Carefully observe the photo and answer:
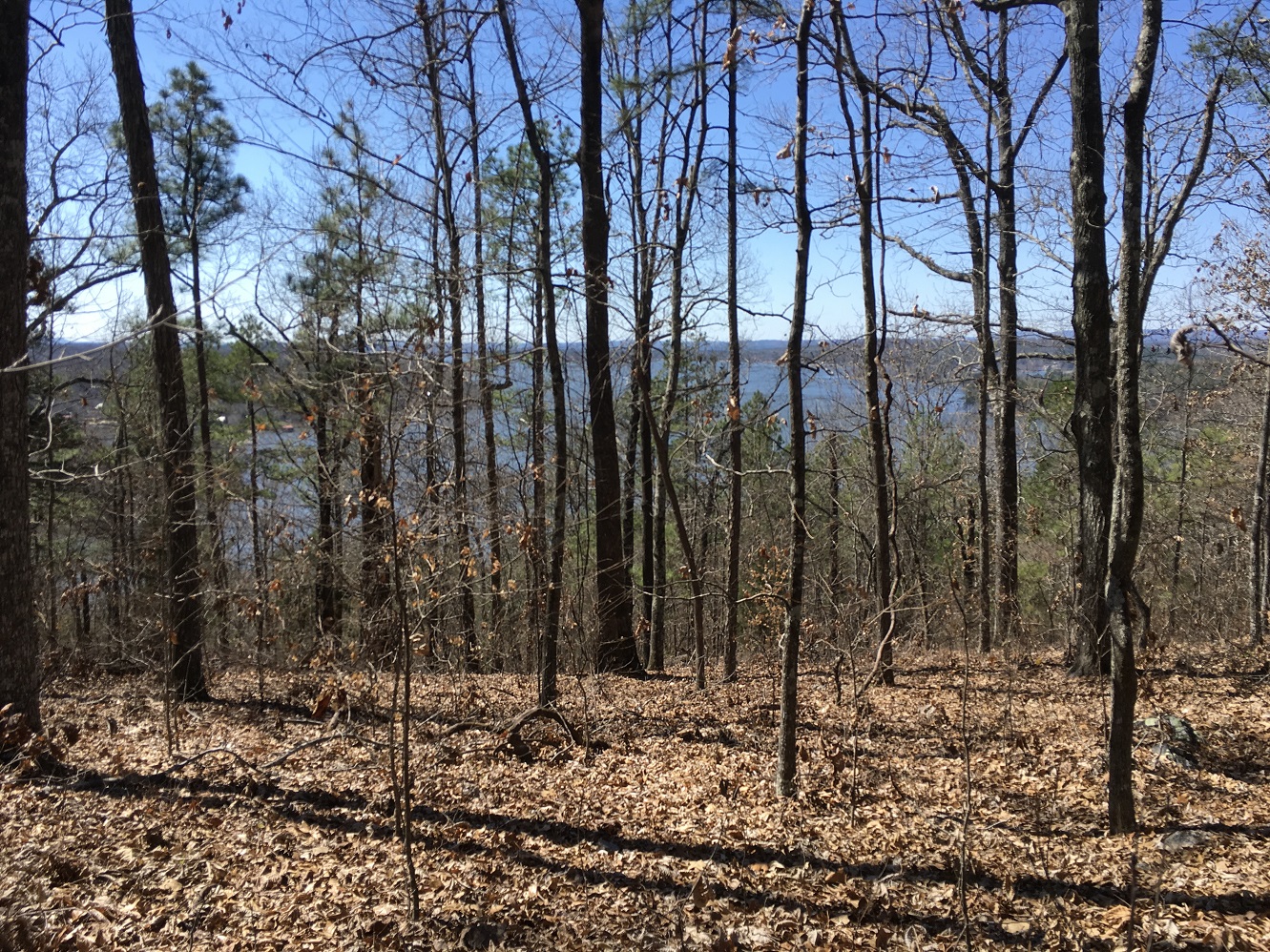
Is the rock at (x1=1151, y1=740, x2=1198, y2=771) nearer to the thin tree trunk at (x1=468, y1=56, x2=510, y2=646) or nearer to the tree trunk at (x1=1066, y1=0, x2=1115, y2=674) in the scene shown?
the tree trunk at (x1=1066, y1=0, x2=1115, y2=674)

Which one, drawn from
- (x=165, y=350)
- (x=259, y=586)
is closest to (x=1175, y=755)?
(x=259, y=586)

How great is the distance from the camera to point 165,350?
7660mm

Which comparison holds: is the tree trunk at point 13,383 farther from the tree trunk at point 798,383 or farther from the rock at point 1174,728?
the rock at point 1174,728

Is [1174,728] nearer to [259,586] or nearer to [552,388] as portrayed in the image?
[552,388]

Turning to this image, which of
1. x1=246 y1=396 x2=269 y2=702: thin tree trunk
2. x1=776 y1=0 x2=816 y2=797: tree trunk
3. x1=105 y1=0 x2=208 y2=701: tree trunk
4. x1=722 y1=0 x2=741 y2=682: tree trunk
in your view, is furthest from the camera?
x1=722 y1=0 x2=741 y2=682: tree trunk

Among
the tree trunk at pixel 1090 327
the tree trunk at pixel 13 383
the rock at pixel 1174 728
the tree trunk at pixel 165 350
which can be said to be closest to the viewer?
the tree trunk at pixel 1090 327

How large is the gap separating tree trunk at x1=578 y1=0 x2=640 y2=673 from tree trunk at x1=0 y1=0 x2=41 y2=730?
4.48 metres

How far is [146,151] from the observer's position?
7535 mm

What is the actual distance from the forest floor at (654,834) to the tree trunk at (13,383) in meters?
0.70

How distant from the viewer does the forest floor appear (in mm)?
3773

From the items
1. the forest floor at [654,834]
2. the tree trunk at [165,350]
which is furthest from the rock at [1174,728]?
the tree trunk at [165,350]

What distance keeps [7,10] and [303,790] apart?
582 centimetres

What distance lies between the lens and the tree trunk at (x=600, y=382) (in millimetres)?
8375

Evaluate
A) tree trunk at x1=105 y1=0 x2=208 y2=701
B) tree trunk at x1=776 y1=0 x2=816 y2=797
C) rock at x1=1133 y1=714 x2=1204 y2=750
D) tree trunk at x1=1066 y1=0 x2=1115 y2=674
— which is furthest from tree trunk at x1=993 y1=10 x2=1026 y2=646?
tree trunk at x1=105 y1=0 x2=208 y2=701
